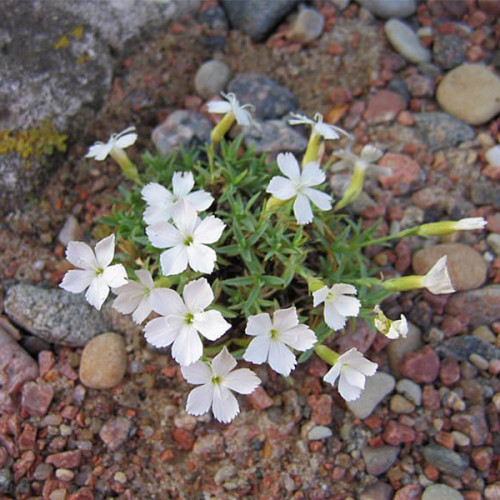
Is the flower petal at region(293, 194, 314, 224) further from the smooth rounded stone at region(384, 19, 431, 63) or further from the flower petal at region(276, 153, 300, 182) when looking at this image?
the smooth rounded stone at region(384, 19, 431, 63)

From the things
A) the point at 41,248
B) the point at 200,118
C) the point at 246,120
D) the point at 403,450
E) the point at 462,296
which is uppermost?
the point at 246,120

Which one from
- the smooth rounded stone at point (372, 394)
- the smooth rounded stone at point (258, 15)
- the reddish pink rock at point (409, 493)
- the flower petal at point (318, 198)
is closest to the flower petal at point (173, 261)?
the flower petal at point (318, 198)

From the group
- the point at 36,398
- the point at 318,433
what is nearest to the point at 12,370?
the point at 36,398

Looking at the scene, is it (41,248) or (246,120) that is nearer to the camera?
(246,120)

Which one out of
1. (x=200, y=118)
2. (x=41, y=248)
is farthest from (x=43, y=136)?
(x=200, y=118)

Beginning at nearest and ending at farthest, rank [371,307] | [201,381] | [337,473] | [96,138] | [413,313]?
[201,381], [337,473], [371,307], [413,313], [96,138]

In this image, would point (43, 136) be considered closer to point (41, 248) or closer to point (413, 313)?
point (41, 248)

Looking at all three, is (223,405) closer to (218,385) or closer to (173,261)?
(218,385)

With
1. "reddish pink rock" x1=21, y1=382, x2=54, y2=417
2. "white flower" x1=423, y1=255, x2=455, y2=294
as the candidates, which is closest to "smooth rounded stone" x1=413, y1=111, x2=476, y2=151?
"white flower" x1=423, y1=255, x2=455, y2=294

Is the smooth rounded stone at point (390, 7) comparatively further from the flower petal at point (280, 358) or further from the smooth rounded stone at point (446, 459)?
the smooth rounded stone at point (446, 459)
